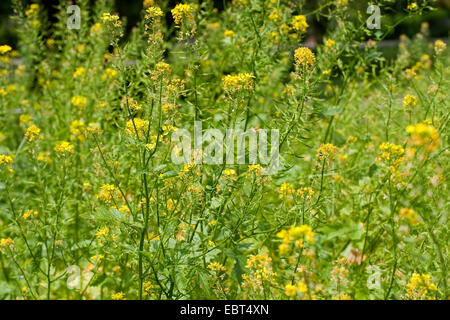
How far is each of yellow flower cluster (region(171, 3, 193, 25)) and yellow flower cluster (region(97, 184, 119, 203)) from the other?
31.9 inches

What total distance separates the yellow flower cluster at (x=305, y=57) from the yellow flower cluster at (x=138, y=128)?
0.73 m

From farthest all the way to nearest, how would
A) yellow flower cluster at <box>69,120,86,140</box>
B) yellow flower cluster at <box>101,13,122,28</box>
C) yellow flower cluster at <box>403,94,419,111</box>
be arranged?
yellow flower cluster at <box>69,120,86,140</box>
yellow flower cluster at <box>403,94,419,111</box>
yellow flower cluster at <box>101,13,122,28</box>

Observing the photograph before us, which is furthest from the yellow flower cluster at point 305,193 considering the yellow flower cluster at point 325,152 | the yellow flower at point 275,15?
the yellow flower at point 275,15

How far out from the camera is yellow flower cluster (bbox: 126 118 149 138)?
6.54 ft

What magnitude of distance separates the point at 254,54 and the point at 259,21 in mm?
279

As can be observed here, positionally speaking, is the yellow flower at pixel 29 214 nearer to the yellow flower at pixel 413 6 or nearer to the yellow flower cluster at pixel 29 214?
the yellow flower cluster at pixel 29 214

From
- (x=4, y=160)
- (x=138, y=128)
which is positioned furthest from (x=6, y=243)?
(x=138, y=128)

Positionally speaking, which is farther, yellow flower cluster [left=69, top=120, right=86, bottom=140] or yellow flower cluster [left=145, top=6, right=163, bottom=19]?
yellow flower cluster [left=69, top=120, right=86, bottom=140]

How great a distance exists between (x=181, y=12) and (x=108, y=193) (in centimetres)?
90

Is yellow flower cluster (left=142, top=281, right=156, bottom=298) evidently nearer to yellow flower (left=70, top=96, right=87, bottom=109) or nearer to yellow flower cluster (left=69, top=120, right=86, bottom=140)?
yellow flower cluster (left=69, top=120, right=86, bottom=140)

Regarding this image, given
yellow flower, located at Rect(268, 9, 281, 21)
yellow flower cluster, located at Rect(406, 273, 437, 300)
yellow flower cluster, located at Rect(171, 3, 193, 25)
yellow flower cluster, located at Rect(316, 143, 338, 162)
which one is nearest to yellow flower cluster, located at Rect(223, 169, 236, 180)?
yellow flower cluster, located at Rect(316, 143, 338, 162)

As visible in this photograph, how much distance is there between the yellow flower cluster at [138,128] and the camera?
6.54 feet

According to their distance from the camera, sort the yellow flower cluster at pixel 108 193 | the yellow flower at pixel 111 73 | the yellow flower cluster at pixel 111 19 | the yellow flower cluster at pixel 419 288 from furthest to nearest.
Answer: the yellow flower at pixel 111 73
the yellow flower cluster at pixel 108 193
the yellow flower cluster at pixel 111 19
the yellow flower cluster at pixel 419 288

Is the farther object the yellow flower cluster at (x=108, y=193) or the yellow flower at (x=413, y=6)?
the yellow flower at (x=413, y=6)
